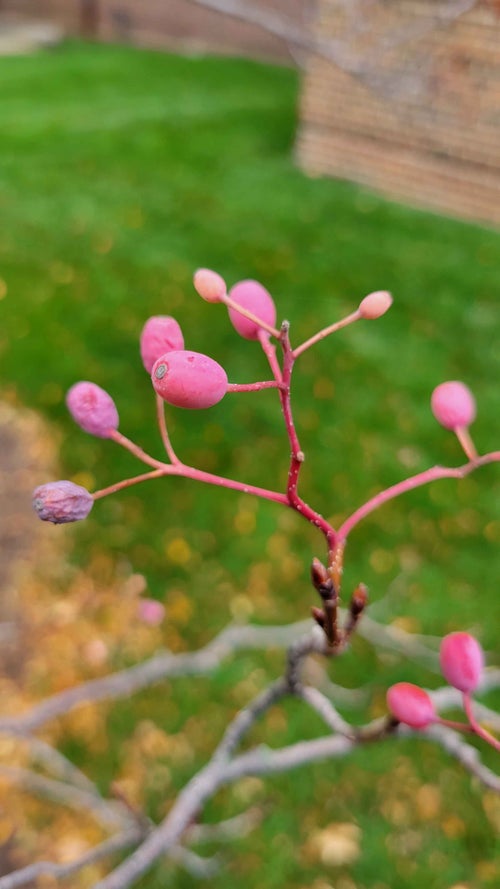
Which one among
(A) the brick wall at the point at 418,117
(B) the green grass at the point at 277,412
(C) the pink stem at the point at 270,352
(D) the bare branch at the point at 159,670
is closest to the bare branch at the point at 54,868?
(D) the bare branch at the point at 159,670

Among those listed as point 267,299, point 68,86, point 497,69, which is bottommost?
point 68,86

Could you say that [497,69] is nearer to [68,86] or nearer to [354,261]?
[354,261]

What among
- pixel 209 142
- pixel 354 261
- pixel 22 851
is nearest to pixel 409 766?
pixel 22 851

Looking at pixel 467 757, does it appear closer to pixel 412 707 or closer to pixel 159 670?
pixel 412 707

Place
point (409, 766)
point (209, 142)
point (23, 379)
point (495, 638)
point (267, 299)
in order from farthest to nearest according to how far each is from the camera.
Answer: point (209, 142) → point (23, 379) → point (495, 638) → point (409, 766) → point (267, 299)

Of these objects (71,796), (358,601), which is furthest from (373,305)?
(71,796)

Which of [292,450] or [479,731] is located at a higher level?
[292,450]

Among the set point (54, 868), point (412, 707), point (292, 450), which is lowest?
point (54, 868)
